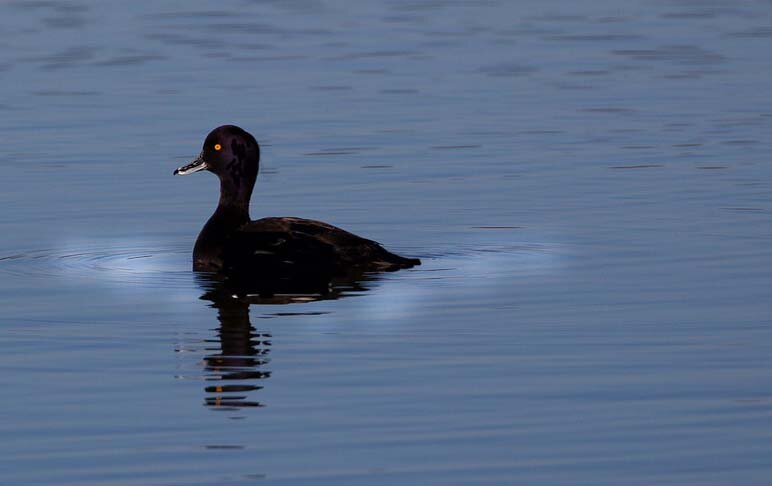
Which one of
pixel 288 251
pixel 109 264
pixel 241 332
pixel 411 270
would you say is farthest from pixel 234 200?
pixel 241 332

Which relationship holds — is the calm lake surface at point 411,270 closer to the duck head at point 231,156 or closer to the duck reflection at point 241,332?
the duck reflection at point 241,332

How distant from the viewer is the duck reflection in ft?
32.2

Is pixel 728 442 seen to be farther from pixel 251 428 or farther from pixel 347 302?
pixel 347 302

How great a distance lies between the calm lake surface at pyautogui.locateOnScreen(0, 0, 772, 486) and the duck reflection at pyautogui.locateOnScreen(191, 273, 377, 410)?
39 mm

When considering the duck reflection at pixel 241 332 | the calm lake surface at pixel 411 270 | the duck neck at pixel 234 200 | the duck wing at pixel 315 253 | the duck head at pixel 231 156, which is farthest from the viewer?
the duck head at pixel 231 156

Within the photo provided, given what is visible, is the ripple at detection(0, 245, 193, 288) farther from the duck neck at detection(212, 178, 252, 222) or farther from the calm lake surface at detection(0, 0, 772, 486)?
the duck neck at detection(212, 178, 252, 222)

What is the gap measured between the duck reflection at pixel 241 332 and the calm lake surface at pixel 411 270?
4 centimetres

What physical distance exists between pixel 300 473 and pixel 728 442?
1.90 m

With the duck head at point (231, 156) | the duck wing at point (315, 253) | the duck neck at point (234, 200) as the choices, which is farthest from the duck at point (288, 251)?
the duck head at point (231, 156)

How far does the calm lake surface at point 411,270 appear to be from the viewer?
8.68 meters

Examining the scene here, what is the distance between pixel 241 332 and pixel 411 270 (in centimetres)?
262

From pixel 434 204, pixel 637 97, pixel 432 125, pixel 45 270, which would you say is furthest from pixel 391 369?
pixel 637 97

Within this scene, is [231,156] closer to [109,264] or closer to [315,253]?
[109,264]

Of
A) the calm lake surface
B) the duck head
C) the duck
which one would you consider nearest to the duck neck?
the duck head
